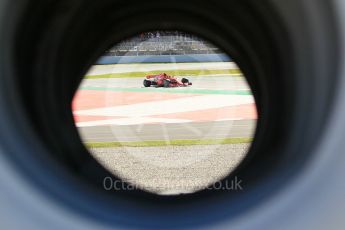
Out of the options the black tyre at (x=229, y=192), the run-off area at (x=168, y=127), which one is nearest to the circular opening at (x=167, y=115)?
the run-off area at (x=168, y=127)

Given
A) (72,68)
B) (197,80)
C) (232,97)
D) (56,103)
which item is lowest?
(56,103)

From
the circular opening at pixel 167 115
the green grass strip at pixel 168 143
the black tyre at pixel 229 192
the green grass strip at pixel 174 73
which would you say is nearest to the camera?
the black tyre at pixel 229 192

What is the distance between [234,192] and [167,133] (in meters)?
5.09

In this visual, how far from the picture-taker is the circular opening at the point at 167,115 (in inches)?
159

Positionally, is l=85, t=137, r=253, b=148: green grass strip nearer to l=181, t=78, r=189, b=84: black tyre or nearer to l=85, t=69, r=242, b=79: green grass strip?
l=181, t=78, r=189, b=84: black tyre

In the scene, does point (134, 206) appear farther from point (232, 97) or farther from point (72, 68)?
point (232, 97)

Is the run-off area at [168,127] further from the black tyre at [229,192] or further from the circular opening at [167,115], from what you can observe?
the black tyre at [229,192]

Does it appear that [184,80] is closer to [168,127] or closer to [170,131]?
[168,127]

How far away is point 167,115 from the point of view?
6637mm

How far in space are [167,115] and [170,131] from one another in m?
0.96

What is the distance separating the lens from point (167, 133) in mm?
5609

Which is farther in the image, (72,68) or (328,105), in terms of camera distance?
(72,68)

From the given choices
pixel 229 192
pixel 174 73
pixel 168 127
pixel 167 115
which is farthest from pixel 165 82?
pixel 229 192

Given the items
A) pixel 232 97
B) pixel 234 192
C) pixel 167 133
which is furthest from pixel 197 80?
pixel 234 192
